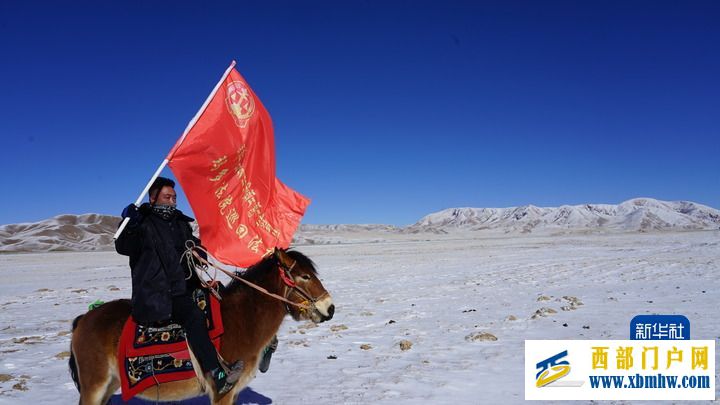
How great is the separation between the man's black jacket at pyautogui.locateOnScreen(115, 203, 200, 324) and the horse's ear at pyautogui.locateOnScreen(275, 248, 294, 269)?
984 mm

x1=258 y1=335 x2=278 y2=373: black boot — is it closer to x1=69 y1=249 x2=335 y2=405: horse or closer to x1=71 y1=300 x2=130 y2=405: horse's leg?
x1=69 y1=249 x2=335 y2=405: horse

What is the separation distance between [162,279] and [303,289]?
1407mm

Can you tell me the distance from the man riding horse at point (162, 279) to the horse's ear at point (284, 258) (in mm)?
972

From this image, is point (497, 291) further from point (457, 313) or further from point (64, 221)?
point (64, 221)

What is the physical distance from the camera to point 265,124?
6578mm

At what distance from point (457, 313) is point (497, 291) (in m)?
4.45

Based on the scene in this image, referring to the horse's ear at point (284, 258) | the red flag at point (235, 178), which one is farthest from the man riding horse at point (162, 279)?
the horse's ear at point (284, 258)

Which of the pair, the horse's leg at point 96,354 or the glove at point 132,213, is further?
the horse's leg at point 96,354

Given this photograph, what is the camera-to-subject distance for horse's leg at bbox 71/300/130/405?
448 centimetres

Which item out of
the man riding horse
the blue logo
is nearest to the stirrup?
the man riding horse

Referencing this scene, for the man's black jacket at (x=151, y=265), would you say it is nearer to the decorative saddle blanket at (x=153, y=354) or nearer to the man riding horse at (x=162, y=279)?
the man riding horse at (x=162, y=279)

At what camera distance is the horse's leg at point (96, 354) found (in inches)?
176

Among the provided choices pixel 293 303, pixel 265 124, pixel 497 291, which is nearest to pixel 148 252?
pixel 293 303

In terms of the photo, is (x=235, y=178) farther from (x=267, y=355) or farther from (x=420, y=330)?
(x=420, y=330)
